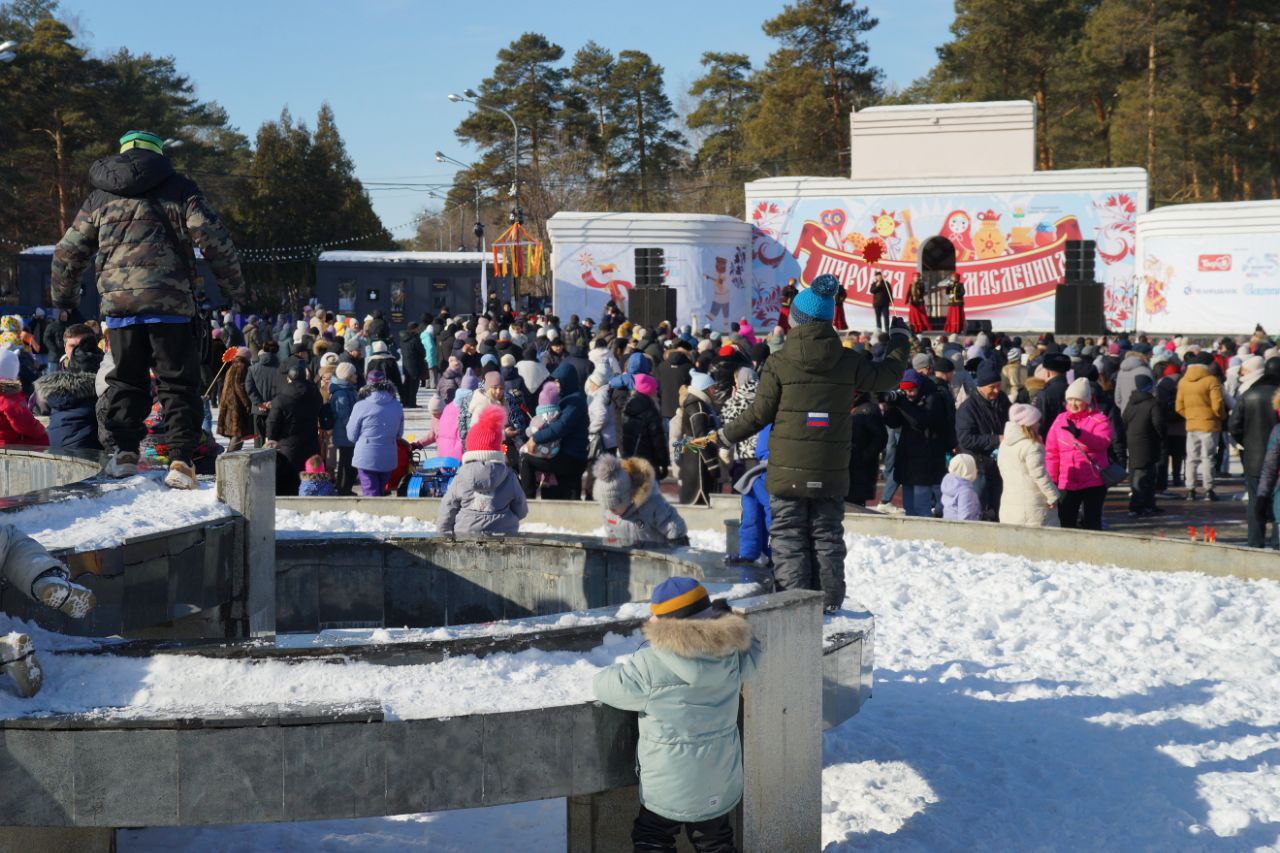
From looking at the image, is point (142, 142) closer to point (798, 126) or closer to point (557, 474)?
point (557, 474)

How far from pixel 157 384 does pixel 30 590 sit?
2683mm

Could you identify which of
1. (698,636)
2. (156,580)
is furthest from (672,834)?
(156,580)

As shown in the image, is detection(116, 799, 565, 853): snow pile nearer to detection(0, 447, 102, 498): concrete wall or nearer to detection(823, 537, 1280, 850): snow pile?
detection(823, 537, 1280, 850): snow pile

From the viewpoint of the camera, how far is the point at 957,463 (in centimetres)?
1153

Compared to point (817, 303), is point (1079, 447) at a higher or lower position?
lower

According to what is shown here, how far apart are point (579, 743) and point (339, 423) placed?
949 centimetres

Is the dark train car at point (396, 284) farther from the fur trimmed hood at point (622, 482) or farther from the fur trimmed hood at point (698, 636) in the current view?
the fur trimmed hood at point (698, 636)

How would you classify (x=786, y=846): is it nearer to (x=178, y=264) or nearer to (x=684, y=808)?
(x=684, y=808)

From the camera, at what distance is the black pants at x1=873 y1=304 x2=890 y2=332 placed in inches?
1308

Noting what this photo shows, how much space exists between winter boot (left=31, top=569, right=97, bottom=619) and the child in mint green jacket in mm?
1743

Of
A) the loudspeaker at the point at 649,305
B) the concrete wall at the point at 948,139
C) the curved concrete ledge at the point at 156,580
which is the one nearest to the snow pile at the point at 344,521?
the curved concrete ledge at the point at 156,580

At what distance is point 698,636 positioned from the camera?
185 inches

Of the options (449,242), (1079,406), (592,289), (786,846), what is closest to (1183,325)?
(592,289)

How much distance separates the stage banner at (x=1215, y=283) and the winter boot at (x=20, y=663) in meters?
30.3
